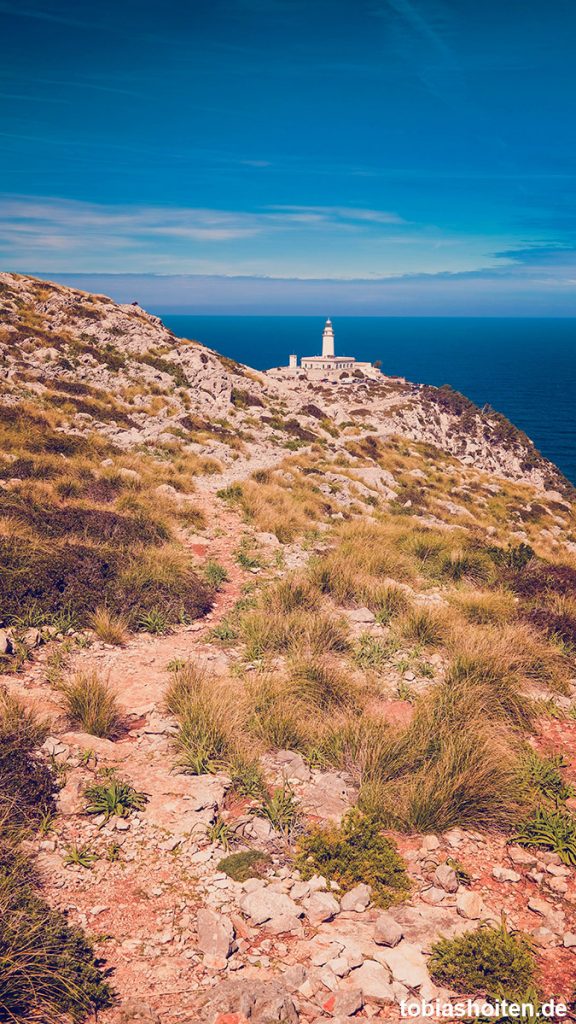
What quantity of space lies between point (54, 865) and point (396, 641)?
19.0 ft

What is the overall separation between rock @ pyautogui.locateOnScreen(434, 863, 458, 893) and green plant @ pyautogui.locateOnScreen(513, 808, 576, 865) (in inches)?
34.6

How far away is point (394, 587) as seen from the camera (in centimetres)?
1047

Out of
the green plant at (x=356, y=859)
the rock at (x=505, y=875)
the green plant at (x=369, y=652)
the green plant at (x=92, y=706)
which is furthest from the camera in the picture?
the green plant at (x=369, y=652)

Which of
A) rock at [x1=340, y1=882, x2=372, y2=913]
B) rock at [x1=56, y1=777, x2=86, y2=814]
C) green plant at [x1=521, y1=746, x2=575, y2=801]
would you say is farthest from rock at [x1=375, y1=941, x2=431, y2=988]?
rock at [x1=56, y1=777, x2=86, y2=814]

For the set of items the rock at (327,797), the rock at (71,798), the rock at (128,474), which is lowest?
the rock at (327,797)

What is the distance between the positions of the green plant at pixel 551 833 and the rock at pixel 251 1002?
2.69 m

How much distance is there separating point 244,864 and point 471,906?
1.83m

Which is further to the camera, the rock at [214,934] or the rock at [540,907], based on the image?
the rock at [540,907]

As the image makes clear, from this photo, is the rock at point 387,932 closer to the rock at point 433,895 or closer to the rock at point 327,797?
the rock at point 433,895

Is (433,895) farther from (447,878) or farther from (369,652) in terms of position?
(369,652)

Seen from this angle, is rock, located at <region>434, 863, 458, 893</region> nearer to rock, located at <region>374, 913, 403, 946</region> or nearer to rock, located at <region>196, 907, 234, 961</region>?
rock, located at <region>374, 913, 403, 946</region>

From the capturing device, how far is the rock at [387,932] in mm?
3854

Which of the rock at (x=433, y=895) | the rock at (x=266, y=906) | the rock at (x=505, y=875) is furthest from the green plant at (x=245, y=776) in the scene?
the rock at (x=505, y=875)

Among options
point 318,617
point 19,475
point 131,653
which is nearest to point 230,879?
point 131,653
